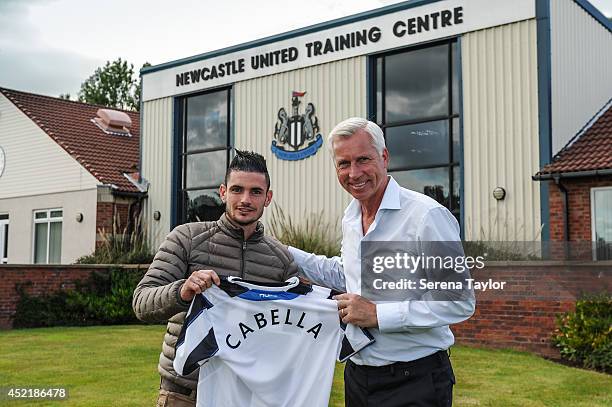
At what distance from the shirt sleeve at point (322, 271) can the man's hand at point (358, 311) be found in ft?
2.03

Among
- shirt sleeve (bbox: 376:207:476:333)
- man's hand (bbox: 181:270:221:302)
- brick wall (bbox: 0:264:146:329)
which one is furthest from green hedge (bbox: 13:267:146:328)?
shirt sleeve (bbox: 376:207:476:333)

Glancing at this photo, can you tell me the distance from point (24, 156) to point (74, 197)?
3149mm

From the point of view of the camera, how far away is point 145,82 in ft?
65.2

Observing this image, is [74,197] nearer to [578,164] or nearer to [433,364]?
[578,164]

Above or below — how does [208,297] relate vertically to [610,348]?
above

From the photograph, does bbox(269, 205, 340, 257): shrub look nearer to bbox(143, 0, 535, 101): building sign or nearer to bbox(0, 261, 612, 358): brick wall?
bbox(0, 261, 612, 358): brick wall

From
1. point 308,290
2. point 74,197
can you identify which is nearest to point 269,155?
point 74,197

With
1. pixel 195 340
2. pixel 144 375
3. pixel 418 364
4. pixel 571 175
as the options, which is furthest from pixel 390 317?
pixel 571 175

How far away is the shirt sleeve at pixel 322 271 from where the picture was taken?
3.80 meters

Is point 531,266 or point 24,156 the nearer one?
point 531,266

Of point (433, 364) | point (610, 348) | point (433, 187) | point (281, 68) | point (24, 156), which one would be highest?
point (281, 68)

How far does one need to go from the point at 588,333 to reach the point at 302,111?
29.3 feet

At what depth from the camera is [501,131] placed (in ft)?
43.9

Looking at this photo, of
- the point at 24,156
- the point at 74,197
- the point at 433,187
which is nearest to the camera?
the point at 433,187
